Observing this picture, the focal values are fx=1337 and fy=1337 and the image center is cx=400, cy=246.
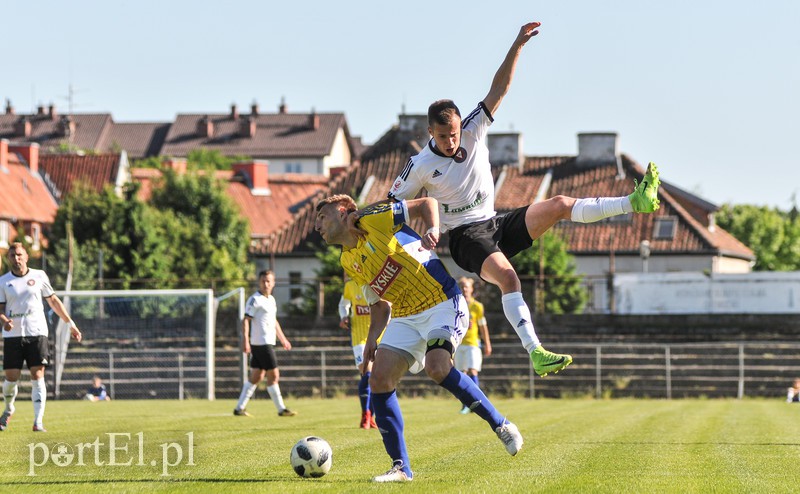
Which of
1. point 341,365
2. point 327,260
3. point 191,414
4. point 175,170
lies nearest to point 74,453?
point 191,414

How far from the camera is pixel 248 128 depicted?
138 m

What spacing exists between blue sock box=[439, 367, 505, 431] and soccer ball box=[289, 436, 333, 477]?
3.42 ft

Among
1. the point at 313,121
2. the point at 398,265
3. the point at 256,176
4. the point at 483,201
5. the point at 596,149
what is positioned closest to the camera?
the point at 398,265

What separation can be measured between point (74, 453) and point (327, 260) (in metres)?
41.7

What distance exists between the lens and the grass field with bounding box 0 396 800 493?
9266 millimetres

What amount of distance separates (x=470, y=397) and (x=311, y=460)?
1255mm

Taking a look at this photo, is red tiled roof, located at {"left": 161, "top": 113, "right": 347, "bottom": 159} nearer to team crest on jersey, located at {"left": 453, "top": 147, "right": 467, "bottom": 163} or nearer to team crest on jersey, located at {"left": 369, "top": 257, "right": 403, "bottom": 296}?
team crest on jersey, located at {"left": 453, "top": 147, "right": 467, "bottom": 163}

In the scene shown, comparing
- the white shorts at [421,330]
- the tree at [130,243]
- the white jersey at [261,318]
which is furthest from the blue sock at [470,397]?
the tree at [130,243]

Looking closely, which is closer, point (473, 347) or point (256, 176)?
point (473, 347)

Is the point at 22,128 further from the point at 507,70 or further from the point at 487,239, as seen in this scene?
the point at 487,239

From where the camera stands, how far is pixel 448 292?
31.7 ft

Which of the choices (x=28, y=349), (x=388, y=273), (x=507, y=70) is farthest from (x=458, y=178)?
(x=28, y=349)

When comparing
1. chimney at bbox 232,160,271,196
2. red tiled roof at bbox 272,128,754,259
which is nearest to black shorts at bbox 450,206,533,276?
red tiled roof at bbox 272,128,754,259

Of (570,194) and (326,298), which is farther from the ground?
(570,194)
